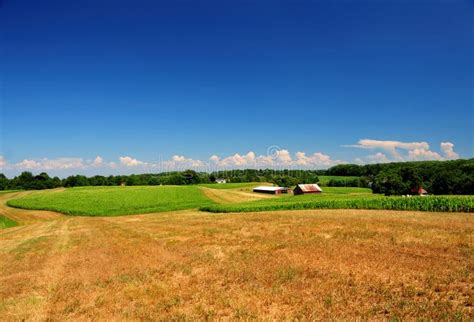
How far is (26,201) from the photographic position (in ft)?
213

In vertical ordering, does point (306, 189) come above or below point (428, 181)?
below

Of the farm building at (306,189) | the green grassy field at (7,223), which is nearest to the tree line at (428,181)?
the farm building at (306,189)

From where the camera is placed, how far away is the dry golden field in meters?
8.67

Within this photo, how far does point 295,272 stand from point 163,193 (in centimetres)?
6851

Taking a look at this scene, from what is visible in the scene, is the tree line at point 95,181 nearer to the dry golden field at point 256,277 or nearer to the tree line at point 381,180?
the tree line at point 381,180

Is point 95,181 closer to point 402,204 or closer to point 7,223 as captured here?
point 7,223

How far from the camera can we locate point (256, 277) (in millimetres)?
11492

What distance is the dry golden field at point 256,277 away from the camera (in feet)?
28.5

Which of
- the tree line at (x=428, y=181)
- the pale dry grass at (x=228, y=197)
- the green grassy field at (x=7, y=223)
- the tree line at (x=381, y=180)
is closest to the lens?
the green grassy field at (x=7, y=223)

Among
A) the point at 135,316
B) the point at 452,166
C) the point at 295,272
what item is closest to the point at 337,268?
the point at 295,272

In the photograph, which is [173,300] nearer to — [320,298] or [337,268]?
[320,298]

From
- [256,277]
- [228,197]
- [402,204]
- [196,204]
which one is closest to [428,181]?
[228,197]

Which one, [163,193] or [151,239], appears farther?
[163,193]

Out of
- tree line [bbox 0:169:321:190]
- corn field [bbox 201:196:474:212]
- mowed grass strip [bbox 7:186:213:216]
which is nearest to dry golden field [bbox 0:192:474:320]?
corn field [bbox 201:196:474:212]
